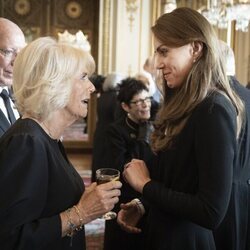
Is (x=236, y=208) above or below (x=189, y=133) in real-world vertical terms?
below

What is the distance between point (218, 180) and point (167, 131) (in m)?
0.28

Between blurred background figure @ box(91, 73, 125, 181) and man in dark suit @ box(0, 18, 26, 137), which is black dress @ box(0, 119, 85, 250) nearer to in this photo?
man in dark suit @ box(0, 18, 26, 137)

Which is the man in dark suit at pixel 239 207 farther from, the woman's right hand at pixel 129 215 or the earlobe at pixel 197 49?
the woman's right hand at pixel 129 215

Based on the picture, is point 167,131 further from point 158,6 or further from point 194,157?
point 158,6

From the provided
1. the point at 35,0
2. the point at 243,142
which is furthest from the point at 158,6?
the point at 243,142

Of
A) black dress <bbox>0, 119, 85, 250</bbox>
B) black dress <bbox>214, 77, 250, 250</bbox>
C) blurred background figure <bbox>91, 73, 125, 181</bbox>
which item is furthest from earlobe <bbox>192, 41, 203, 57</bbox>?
blurred background figure <bbox>91, 73, 125, 181</bbox>

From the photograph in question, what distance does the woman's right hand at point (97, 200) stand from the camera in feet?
4.80

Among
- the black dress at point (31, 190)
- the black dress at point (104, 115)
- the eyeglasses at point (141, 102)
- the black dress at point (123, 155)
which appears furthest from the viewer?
the black dress at point (104, 115)

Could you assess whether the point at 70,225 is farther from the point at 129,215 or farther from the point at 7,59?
the point at 7,59

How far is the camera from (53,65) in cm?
142

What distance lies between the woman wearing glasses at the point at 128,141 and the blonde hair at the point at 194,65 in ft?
4.77

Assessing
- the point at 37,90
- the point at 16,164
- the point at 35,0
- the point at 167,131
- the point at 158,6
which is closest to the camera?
the point at 16,164

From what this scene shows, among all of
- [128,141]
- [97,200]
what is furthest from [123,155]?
[97,200]

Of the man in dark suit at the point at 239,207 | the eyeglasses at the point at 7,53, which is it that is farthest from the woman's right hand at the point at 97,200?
the eyeglasses at the point at 7,53
